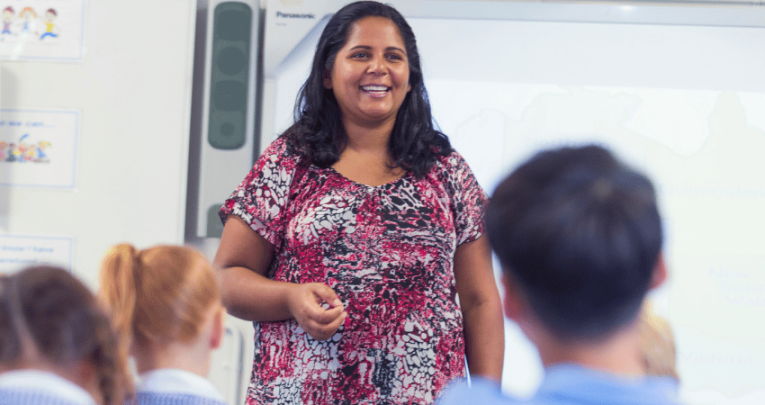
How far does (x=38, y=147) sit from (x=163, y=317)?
1.51m

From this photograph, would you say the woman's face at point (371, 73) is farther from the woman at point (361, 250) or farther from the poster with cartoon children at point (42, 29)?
the poster with cartoon children at point (42, 29)

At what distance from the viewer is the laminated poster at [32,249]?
1.98 meters

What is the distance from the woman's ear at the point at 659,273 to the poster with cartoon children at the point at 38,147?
1.95m

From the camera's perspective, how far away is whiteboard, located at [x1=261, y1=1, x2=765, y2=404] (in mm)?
1835

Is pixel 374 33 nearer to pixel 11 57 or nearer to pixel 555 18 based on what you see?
pixel 555 18

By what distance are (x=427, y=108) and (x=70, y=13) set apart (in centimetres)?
148

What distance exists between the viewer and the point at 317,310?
3.04ft

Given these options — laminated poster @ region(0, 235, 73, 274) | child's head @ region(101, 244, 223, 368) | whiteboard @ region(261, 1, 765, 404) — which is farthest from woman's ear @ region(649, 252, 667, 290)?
laminated poster @ region(0, 235, 73, 274)

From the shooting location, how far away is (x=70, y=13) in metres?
2.01

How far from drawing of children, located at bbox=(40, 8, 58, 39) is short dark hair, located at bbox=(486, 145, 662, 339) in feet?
6.61

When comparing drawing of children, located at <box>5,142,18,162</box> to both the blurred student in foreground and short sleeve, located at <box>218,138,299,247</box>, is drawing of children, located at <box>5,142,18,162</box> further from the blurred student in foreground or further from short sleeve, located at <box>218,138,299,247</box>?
the blurred student in foreground

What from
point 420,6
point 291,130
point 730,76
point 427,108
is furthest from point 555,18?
point 291,130

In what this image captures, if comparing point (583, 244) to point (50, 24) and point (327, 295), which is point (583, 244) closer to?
point (327, 295)

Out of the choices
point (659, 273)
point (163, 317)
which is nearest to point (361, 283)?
point (163, 317)
